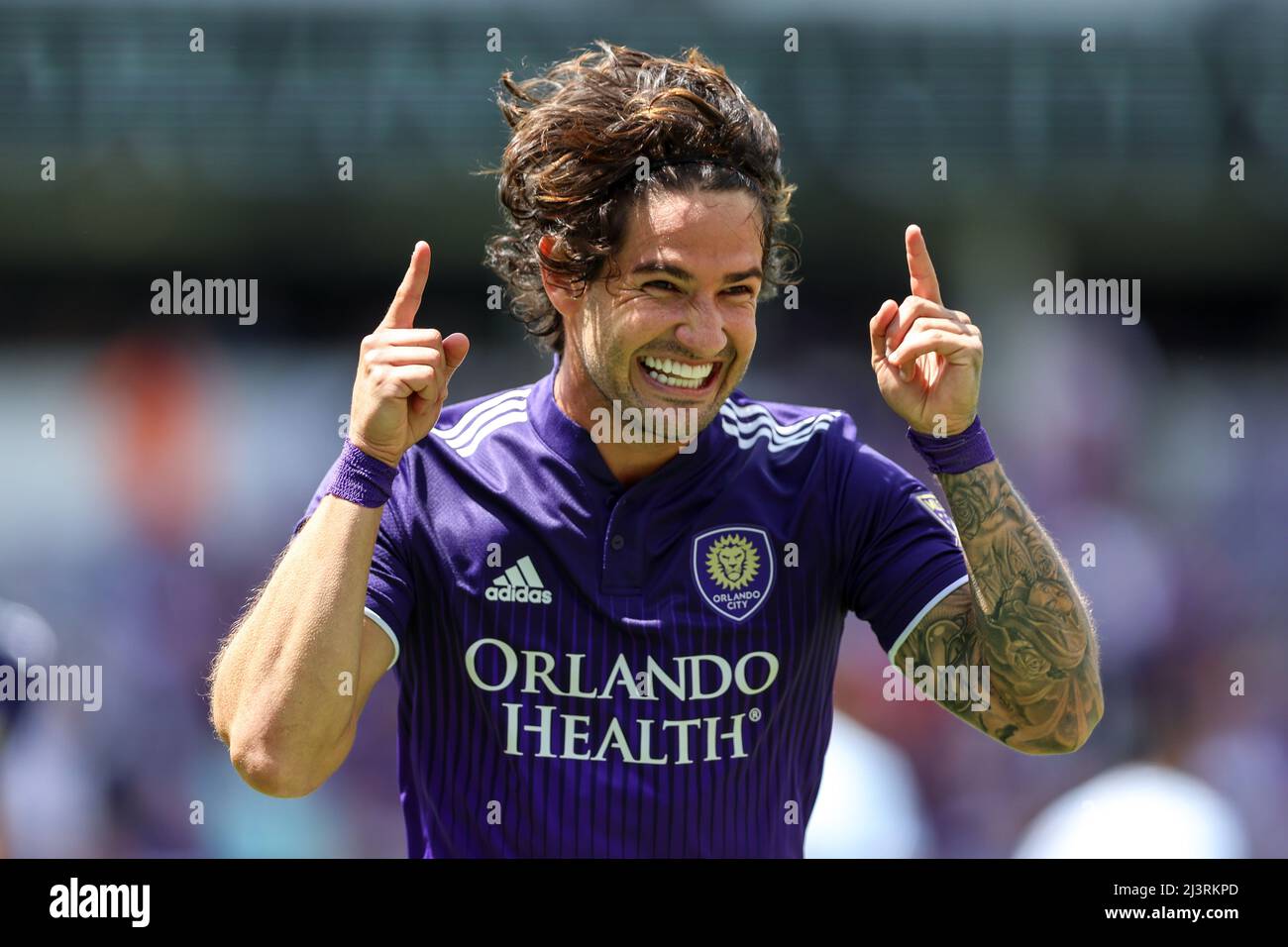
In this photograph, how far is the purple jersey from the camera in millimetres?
2904

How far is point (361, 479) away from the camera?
2.71 meters

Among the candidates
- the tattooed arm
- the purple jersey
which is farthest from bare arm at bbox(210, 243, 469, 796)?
the tattooed arm

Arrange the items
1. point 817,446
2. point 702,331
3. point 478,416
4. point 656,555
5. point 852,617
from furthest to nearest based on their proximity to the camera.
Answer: point 852,617 < point 478,416 < point 817,446 < point 656,555 < point 702,331

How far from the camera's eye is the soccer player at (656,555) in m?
2.78

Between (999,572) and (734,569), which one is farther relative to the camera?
(734,569)

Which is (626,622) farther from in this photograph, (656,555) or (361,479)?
(361,479)

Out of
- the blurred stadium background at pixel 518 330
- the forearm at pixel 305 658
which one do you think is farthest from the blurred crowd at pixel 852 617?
the forearm at pixel 305 658

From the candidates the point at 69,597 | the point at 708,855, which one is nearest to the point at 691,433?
the point at 708,855

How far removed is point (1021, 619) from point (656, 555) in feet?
2.57

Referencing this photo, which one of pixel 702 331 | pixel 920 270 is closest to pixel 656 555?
pixel 702 331

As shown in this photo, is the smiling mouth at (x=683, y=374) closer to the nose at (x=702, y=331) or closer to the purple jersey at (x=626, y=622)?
the nose at (x=702, y=331)

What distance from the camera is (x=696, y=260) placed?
2.88 meters

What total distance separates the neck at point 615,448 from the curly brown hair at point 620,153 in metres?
0.24

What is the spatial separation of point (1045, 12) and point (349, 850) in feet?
19.2
